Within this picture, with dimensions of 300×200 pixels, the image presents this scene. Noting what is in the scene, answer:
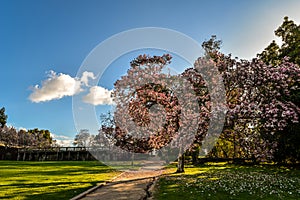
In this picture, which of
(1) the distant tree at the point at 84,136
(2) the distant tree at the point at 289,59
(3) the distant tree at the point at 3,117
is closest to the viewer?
(2) the distant tree at the point at 289,59

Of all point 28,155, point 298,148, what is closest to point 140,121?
point 298,148

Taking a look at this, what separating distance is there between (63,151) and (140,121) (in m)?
43.4

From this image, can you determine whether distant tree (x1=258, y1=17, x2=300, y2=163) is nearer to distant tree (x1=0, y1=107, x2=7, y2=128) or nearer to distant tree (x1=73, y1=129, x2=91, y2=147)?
distant tree (x1=73, y1=129, x2=91, y2=147)

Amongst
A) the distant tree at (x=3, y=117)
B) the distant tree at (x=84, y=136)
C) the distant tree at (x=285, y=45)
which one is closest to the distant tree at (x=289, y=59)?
the distant tree at (x=285, y=45)

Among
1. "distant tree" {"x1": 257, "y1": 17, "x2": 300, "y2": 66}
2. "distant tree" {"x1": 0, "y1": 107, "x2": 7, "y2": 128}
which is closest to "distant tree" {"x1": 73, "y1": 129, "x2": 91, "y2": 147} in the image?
"distant tree" {"x1": 257, "y1": 17, "x2": 300, "y2": 66}

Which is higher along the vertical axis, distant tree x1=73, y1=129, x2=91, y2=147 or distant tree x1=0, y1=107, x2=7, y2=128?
distant tree x1=0, y1=107, x2=7, y2=128

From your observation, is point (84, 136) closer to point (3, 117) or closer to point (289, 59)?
point (289, 59)

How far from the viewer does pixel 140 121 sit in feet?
63.4

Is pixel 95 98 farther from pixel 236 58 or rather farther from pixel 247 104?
pixel 236 58

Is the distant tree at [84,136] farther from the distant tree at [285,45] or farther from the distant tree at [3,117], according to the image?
the distant tree at [3,117]

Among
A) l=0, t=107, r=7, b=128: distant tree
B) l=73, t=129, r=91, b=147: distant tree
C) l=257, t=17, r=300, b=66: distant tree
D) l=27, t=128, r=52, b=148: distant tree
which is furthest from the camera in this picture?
l=27, t=128, r=52, b=148: distant tree

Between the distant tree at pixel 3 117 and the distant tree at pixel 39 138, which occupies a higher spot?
the distant tree at pixel 3 117

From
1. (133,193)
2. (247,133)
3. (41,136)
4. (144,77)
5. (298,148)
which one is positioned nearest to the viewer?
(133,193)

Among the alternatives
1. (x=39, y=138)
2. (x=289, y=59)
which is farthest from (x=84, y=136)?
(x=39, y=138)
